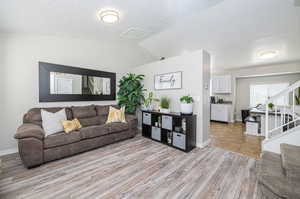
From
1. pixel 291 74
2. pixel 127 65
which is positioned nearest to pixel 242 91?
pixel 291 74

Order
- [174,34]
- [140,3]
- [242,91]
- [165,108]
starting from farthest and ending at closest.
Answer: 1. [242,91]
2. [174,34]
3. [165,108]
4. [140,3]

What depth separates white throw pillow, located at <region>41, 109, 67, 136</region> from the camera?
99.4 inches

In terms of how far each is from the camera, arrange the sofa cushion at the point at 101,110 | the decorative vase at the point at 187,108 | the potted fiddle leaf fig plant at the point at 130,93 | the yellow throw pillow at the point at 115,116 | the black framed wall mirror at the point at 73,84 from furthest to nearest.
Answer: the potted fiddle leaf fig plant at the point at 130,93 → the sofa cushion at the point at 101,110 → the yellow throw pillow at the point at 115,116 → the black framed wall mirror at the point at 73,84 → the decorative vase at the point at 187,108

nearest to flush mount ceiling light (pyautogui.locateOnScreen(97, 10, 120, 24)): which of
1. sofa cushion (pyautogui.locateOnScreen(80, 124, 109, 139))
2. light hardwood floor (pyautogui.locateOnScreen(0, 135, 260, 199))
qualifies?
sofa cushion (pyautogui.locateOnScreen(80, 124, 109, 139))

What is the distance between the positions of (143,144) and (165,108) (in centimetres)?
110

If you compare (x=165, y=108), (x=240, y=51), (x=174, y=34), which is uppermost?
(x=174, y=34)

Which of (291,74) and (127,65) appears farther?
(291,74)

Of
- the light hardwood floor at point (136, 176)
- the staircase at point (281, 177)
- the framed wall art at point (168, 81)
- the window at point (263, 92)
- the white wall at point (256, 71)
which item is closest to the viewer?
the staircase at point (281, 177)

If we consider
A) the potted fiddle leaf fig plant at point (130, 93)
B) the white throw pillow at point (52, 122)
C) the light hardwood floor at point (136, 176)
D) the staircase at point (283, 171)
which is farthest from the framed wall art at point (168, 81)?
the white throw pillow at point (52, 122)

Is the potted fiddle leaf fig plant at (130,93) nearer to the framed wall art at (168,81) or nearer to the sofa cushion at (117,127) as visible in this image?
the framed wall art at (168,81)

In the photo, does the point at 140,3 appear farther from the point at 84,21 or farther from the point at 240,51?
Answer: the point at 240,51

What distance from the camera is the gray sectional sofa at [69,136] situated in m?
2.12

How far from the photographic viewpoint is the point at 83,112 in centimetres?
334

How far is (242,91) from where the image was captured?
6.32 meters
